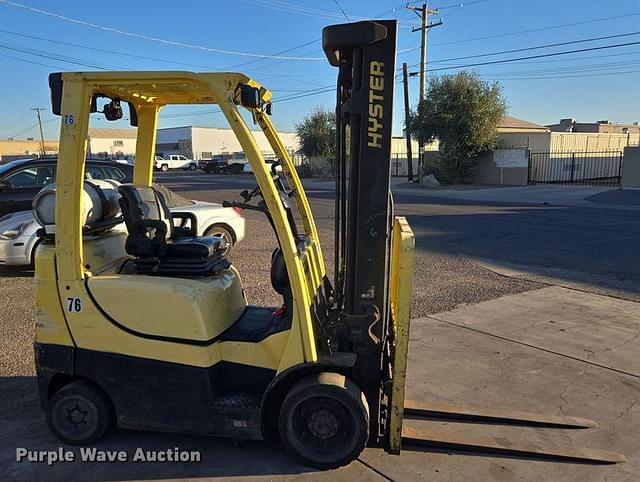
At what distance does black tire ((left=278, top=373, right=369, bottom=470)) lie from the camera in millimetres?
2969

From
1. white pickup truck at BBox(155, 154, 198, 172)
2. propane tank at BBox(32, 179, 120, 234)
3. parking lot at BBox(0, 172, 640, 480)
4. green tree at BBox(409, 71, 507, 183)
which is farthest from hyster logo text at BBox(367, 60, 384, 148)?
white pickup truck at BBox(155, 154, 198, 172)

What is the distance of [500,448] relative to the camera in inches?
129

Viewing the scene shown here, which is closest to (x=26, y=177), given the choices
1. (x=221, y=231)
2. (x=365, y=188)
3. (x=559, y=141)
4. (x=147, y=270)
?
(x=221, y=231)

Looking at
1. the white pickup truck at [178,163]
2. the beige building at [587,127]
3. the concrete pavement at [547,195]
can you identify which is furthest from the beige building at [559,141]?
the white pickup truck at [178,163]

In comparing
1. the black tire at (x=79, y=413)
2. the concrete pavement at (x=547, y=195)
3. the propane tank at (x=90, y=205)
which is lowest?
the concrete pavement at (x=547, y=195)

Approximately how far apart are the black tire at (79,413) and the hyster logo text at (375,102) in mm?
2286

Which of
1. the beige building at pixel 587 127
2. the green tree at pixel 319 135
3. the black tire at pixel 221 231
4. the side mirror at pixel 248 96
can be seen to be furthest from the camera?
the beige building at pixel 587 127

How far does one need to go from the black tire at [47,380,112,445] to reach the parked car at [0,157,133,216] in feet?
22.1

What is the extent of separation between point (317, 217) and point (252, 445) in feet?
41.5

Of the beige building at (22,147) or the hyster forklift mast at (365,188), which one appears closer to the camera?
the hyster forklift mast at (365,188)

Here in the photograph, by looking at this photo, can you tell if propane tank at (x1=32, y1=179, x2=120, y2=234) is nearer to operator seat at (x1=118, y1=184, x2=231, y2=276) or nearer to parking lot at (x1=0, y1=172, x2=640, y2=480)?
operator seat at (x1=118, y1=184, x2=231, y2=276)

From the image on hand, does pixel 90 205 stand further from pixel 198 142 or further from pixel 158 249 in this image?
pixel 198 142

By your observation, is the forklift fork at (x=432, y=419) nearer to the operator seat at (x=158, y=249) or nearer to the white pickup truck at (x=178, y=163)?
the operator seat at (x=158, y=249)

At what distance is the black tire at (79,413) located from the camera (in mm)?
3225
